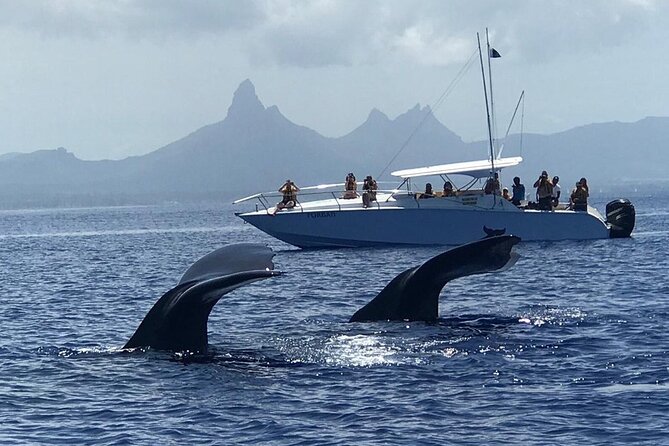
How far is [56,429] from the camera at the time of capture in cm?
1600

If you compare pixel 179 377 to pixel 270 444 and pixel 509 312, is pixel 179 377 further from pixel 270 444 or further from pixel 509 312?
pixel 509 312

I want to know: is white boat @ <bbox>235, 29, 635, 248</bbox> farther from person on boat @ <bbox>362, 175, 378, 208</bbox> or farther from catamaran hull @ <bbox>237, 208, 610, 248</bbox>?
person on boat @ <bbox>362, 175, 378, 208</bbox>

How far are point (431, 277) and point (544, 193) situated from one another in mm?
32179

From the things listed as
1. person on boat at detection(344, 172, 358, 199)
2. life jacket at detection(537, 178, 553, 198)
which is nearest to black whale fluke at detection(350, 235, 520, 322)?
life jacket at detection(537, 178, 553, 198)

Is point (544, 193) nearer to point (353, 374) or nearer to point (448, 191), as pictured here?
point (448, 191)

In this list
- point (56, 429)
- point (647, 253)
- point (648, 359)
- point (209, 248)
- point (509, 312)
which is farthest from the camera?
point (209, 248)

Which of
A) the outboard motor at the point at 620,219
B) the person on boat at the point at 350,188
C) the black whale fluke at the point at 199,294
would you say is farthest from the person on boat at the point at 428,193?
the black whale fluke at the point at 199,294

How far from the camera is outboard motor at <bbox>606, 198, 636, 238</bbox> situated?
58.7m

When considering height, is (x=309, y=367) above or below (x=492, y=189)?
below

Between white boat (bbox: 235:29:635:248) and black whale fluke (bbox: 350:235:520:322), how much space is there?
28.2 meters

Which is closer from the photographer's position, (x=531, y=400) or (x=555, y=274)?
(x=531, y=400)

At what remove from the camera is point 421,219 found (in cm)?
5178

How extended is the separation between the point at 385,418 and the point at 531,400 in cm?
236

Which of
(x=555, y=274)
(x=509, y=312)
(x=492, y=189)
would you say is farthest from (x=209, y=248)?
(x=509, y=312)
